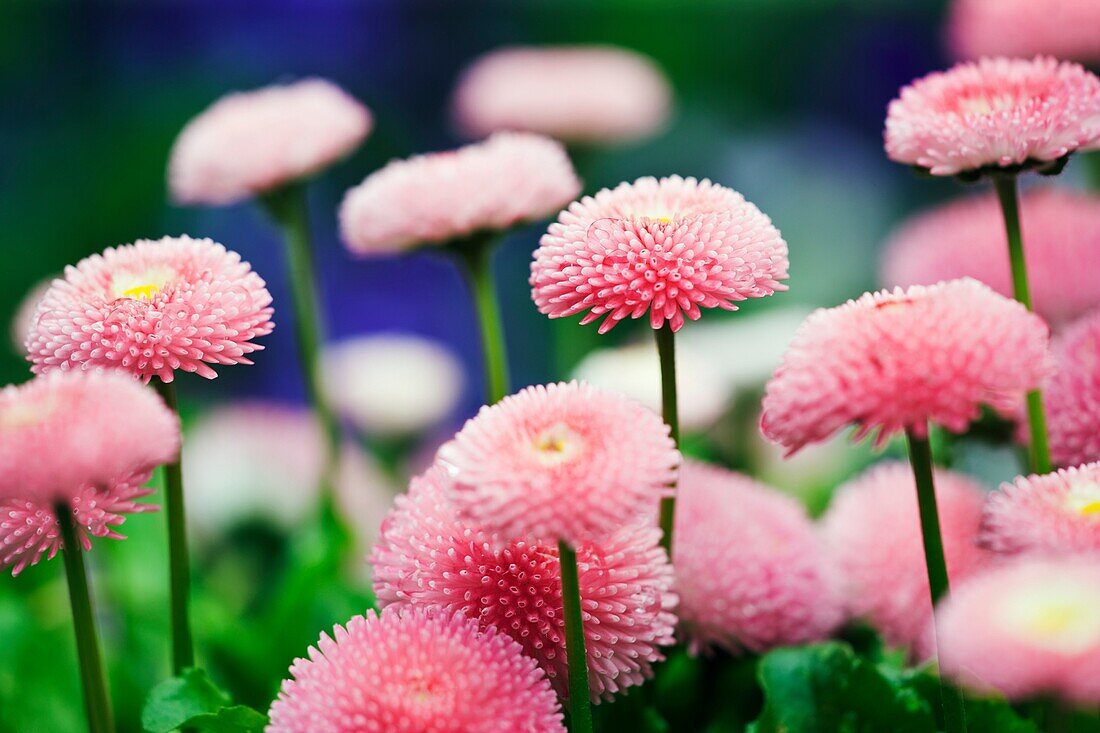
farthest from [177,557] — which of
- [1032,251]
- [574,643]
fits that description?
[1032,251]

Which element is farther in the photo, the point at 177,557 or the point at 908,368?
the point at 177,557

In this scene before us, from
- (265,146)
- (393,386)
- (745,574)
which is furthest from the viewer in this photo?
(393,386)

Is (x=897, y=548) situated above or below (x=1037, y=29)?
below

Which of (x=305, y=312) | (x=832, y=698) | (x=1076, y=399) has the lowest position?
(x=832, y=698)

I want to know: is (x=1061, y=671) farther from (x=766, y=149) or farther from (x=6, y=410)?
(x=766, y=149)

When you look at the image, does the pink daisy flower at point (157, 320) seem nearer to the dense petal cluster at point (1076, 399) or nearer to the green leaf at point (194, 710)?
the green leaf at point (194, 710)

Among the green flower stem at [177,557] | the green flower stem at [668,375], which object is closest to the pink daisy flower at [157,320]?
the green flower stem at [177,557]

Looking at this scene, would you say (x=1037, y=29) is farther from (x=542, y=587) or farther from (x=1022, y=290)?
(x=542, y=587)

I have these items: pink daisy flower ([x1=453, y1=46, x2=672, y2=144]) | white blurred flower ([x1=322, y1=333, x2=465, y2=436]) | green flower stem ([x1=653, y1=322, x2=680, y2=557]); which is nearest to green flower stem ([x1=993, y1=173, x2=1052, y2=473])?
green flower stem ([x1=653, y1=322, x2=680, y2=557])
